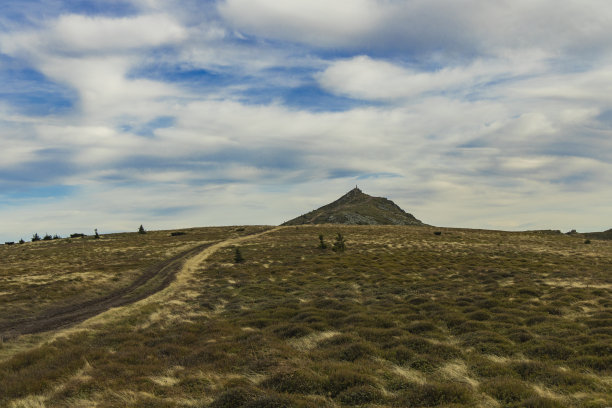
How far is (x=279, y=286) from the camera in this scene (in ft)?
90.5

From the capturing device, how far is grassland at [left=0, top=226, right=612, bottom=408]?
842cm

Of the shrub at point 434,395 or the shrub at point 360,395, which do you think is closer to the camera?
the shrub at point 434,395

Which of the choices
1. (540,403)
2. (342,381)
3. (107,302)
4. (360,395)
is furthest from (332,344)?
(107,302)

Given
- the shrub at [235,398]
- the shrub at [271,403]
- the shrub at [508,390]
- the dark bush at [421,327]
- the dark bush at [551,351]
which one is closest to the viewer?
the shrub at [271,403]

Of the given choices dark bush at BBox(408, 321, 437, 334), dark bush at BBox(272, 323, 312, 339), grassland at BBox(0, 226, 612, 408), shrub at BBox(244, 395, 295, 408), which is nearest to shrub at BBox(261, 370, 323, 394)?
grassland at BBox(0, 226, 612, 408)

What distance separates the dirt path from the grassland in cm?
168

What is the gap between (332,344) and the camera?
12742mm

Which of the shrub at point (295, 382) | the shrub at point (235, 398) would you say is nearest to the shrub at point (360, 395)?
the shrub at point (295, 382)

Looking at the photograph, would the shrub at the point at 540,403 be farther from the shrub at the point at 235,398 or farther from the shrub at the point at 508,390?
Answer: the shrub at the point at 235,398

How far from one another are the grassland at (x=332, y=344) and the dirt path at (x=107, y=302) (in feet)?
5.52

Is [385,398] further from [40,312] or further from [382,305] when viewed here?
[40,312]

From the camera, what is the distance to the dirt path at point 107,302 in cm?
1881

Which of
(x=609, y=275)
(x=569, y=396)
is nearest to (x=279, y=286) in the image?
(x=569, y=396)

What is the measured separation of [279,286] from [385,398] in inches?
797
